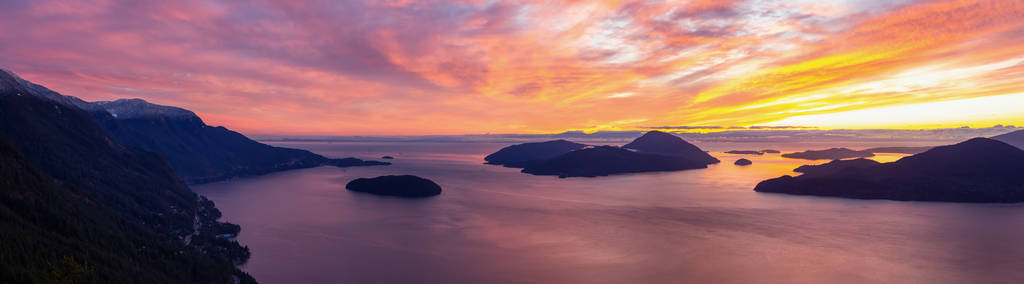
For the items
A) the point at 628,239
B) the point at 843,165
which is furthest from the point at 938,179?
the point at 628,239

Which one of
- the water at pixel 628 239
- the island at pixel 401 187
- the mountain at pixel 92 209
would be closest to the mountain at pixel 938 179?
the water at pixel 628 239

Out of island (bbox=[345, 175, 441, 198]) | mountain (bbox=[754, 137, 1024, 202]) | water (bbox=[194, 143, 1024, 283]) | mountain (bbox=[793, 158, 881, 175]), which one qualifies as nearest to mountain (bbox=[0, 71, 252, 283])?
water (bbox=[194, 143, 1024, 283])

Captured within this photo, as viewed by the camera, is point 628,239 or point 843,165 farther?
point 843,165

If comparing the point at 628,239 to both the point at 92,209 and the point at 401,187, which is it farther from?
the point at 92,209

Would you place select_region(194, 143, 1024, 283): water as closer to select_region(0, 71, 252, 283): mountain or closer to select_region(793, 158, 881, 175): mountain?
select_region(0, 71, 252, 283): mountain

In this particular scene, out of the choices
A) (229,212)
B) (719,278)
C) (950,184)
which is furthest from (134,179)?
(950,184)

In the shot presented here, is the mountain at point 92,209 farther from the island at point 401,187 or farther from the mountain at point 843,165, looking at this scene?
the mountain at point 843,165

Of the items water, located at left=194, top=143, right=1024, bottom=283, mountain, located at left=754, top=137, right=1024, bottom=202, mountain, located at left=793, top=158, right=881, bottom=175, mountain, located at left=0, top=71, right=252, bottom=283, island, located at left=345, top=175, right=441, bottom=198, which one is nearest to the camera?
mountain, located at left=0, top=71, right=252, bottom=283
